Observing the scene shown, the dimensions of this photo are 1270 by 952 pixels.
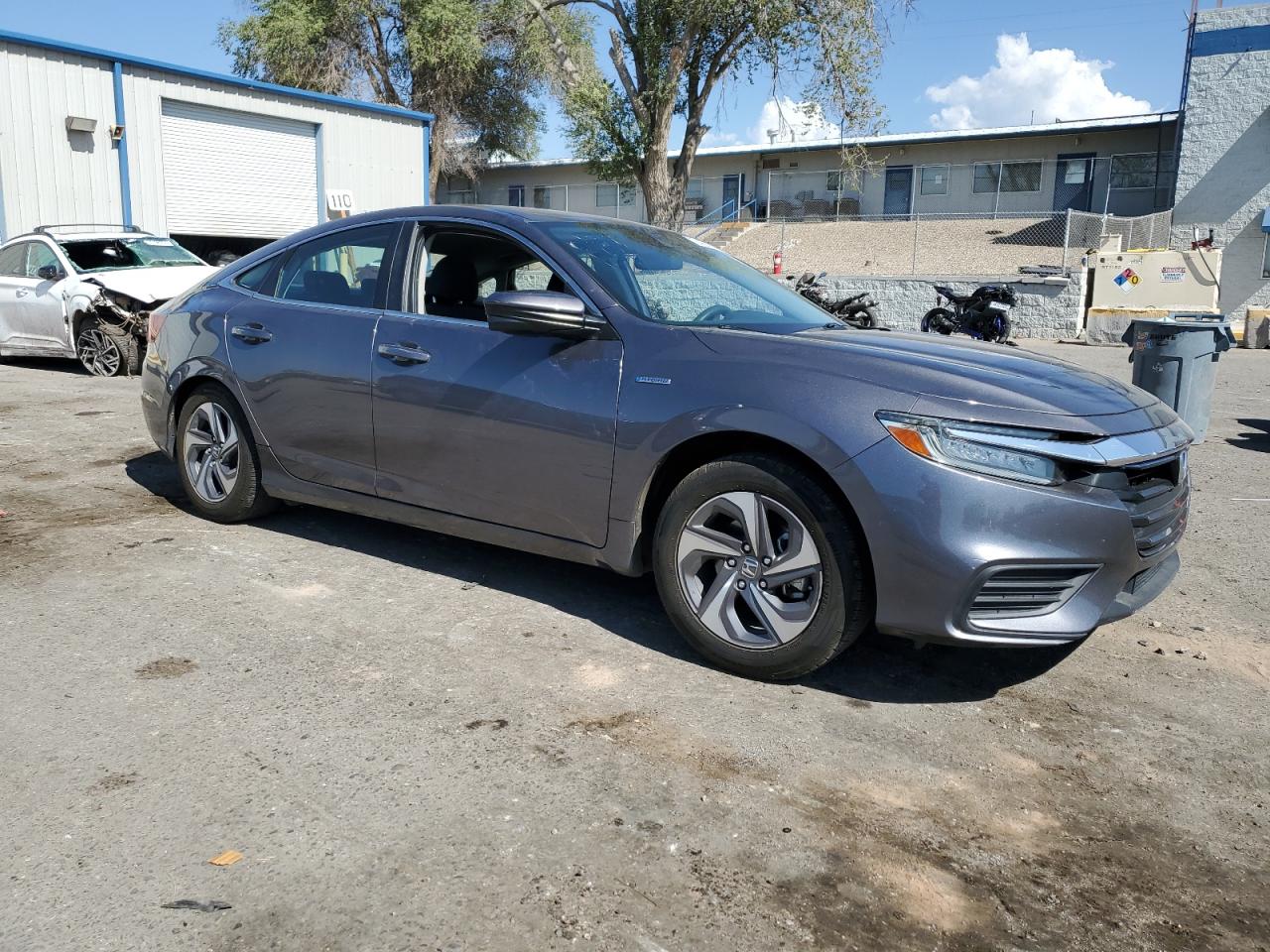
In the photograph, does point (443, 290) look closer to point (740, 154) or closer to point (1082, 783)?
point (1082, 783)

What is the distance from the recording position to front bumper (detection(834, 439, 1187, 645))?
3.20 meters

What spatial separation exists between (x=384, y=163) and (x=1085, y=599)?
2106 centimetres

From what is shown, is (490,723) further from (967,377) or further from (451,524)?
(967,377)

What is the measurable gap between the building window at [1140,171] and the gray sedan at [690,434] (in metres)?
34.2

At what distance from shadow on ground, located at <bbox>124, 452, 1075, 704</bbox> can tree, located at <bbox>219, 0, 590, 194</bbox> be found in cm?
2860

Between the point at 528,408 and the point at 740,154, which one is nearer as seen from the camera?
the point at 528,408

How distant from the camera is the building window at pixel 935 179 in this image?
38.1 meters

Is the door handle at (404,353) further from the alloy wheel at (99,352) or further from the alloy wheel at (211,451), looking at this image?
the alloy wheel at (99,352)

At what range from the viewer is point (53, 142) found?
16188 millimetres

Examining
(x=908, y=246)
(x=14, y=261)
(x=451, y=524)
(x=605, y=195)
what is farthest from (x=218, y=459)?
(x=605, y=195)

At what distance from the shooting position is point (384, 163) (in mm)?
22016

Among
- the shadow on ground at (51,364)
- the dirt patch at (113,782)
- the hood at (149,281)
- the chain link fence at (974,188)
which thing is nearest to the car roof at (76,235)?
the hood at (149,281)

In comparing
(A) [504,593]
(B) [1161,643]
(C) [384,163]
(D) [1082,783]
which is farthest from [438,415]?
(C) [384,163]

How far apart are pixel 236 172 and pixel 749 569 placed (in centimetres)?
1868
